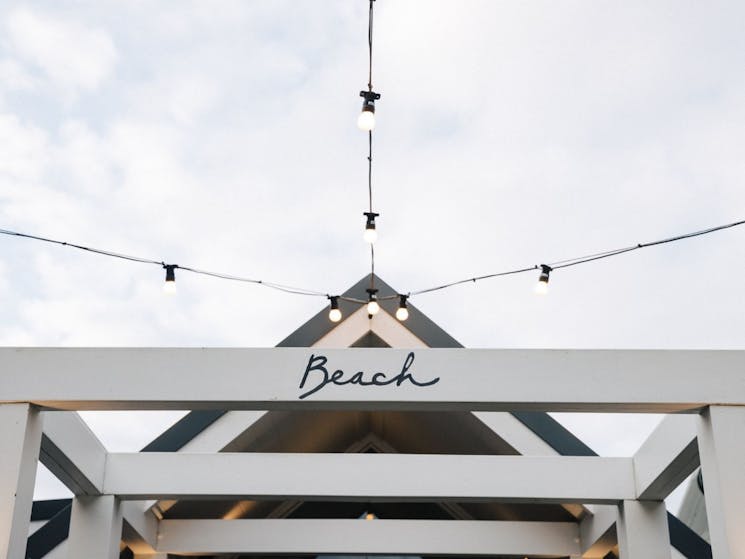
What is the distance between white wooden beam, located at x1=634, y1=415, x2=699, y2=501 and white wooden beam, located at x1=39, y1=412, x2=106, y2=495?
425 cm

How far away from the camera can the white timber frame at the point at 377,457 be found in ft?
18.4

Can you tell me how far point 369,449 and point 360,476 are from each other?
3950mm

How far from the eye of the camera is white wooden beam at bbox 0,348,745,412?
18.7 feet

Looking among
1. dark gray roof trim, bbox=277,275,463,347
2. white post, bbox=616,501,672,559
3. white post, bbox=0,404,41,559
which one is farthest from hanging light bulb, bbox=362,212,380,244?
white post, bbox=616,501,672,559

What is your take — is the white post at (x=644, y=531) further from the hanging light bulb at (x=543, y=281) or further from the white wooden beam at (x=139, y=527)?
the white wooden beam at (x=139, y=527)

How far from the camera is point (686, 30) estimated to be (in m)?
7.51

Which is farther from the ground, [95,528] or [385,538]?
[385,538]

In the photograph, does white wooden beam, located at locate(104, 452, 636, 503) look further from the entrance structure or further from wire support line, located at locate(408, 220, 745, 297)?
wire support line, located at locate(408, 220, 745, 297)

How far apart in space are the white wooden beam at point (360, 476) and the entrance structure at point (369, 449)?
0.04 feet

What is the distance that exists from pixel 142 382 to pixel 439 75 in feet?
9.13

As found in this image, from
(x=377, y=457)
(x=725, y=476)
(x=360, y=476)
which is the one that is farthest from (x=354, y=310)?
(x=725, y=476)

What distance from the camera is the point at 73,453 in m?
7.10

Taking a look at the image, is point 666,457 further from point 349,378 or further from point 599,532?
point 349,378

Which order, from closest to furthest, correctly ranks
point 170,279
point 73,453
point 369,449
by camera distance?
point 170,279 → point 73,453 → point 369,449
